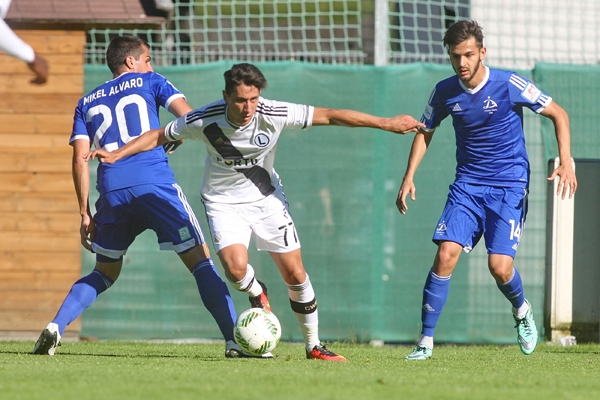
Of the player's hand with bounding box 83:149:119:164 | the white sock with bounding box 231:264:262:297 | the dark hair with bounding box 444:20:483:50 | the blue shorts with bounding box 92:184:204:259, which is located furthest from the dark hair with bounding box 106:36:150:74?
the dark hair with bounding box 444:20:483:50

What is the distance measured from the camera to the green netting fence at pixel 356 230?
30.8 ft

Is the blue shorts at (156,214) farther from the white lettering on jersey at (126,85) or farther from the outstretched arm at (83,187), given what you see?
the white lettering on jersey at (126,85)

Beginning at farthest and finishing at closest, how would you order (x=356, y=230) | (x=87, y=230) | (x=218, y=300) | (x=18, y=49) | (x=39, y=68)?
1. (x=356, y=230)
2. (x=87, y=230)
3. (x=218, y=300)
4. (x=39, y=68)
5. (x=18, y=49)

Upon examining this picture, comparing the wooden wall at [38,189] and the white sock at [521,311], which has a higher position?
the wooden wall at [38,189]

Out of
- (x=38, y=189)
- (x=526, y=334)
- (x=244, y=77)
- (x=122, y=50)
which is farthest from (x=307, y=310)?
(x=38, y=189)

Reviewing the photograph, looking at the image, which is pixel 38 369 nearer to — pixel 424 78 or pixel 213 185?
pixel 213 185

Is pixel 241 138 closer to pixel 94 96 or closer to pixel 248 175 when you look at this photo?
pixel 248 175

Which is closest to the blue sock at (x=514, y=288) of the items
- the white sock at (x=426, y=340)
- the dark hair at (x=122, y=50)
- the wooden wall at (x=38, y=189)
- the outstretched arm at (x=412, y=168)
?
the white sock at (x=426, y=340)

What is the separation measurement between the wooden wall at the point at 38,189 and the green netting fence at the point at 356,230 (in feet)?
1.15

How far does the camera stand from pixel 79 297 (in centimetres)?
687

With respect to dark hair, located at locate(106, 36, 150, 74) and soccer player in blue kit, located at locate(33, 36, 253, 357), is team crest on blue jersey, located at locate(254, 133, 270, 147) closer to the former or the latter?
soccer player in blue kit, located at locate(33, 36, 253, 357)

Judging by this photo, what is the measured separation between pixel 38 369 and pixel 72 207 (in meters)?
4.36

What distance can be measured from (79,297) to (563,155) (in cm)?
369

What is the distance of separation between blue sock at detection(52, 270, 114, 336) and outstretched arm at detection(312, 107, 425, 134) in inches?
87.7
